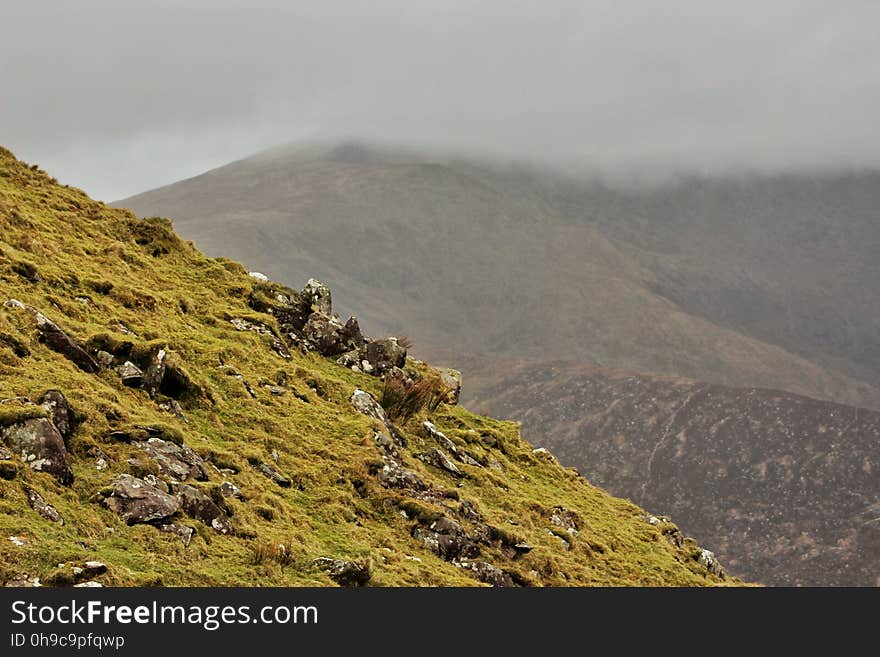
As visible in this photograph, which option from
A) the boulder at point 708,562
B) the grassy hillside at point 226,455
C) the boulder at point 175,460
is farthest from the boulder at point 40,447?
the boulder at point 708,562

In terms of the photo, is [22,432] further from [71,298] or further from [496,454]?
[496,454]

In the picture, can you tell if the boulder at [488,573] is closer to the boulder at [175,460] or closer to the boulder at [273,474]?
the boulder at [273,474]

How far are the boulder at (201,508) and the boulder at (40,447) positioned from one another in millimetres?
1952

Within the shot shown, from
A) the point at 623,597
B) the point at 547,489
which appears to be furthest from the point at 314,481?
the point at 547,489

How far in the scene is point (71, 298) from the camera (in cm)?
2528

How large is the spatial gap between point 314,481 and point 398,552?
2.93 metres

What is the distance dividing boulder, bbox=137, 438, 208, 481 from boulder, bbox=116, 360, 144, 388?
8.92 ft

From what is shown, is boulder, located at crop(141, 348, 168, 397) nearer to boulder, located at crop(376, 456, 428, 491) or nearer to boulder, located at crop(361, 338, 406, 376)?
boulder, located at crop(376, 456, 428, 491)

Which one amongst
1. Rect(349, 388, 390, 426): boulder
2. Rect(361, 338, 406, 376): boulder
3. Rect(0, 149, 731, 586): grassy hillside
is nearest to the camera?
Rect(0, 149, 731, 586): grassy hillside


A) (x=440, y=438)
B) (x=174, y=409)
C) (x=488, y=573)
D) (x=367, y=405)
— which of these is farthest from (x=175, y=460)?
(x=440, y=438)

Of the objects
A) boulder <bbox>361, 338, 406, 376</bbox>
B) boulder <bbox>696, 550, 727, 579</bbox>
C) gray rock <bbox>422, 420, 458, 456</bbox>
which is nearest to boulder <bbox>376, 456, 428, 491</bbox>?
gray rock <bbox>422, 420, 458, 456</bbox>

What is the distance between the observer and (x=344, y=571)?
1795 cm

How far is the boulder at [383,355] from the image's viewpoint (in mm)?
31688

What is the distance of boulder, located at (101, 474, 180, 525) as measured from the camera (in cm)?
1703
